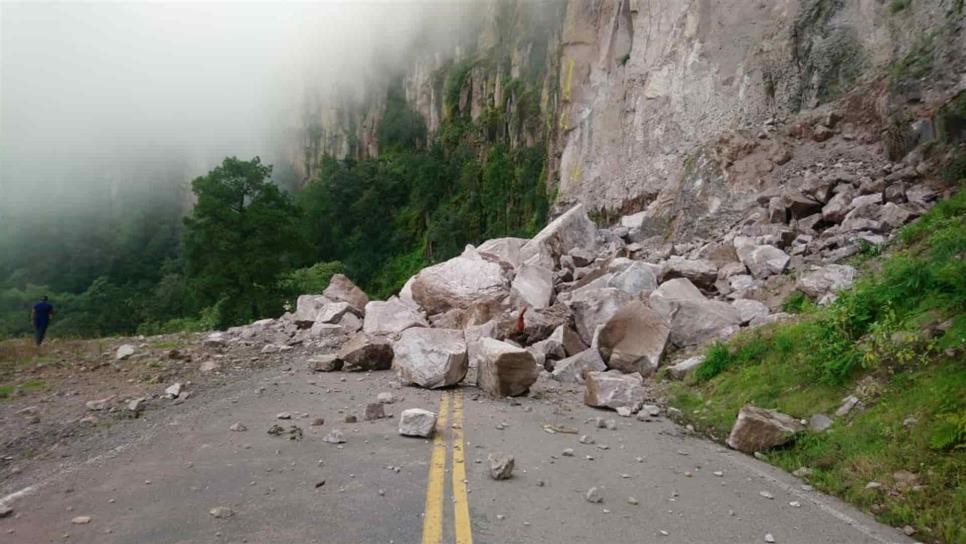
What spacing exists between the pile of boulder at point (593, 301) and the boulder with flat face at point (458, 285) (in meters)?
0.03

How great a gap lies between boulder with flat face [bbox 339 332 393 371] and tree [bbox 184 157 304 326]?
657 inches

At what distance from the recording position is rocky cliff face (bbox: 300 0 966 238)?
47.2 ft

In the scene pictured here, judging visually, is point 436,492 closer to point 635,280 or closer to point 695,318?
point 695,318

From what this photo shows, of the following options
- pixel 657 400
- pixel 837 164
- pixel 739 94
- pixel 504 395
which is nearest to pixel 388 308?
pixel 504 395

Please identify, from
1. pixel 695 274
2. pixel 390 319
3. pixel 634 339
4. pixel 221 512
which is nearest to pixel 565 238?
pixel 695 274

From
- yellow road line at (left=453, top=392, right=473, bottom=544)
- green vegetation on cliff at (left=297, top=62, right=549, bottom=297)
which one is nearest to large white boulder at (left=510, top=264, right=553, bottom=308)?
yellow road line at (left=453, top=392, right=473, bottom=544)

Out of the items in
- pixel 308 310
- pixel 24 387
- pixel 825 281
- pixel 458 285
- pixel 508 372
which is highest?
pixel 825 281

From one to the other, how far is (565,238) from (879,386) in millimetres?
11164

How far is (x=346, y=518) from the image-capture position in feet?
12.2

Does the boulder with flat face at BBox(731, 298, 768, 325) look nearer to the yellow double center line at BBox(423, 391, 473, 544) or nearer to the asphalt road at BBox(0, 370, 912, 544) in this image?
the asphalt road at BBox(0, 370, 912, 544)

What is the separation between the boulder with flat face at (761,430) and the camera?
5410mm

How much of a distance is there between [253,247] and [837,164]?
2192 cm

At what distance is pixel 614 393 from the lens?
7.21 metres

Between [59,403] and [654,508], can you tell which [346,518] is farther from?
[59,403]
